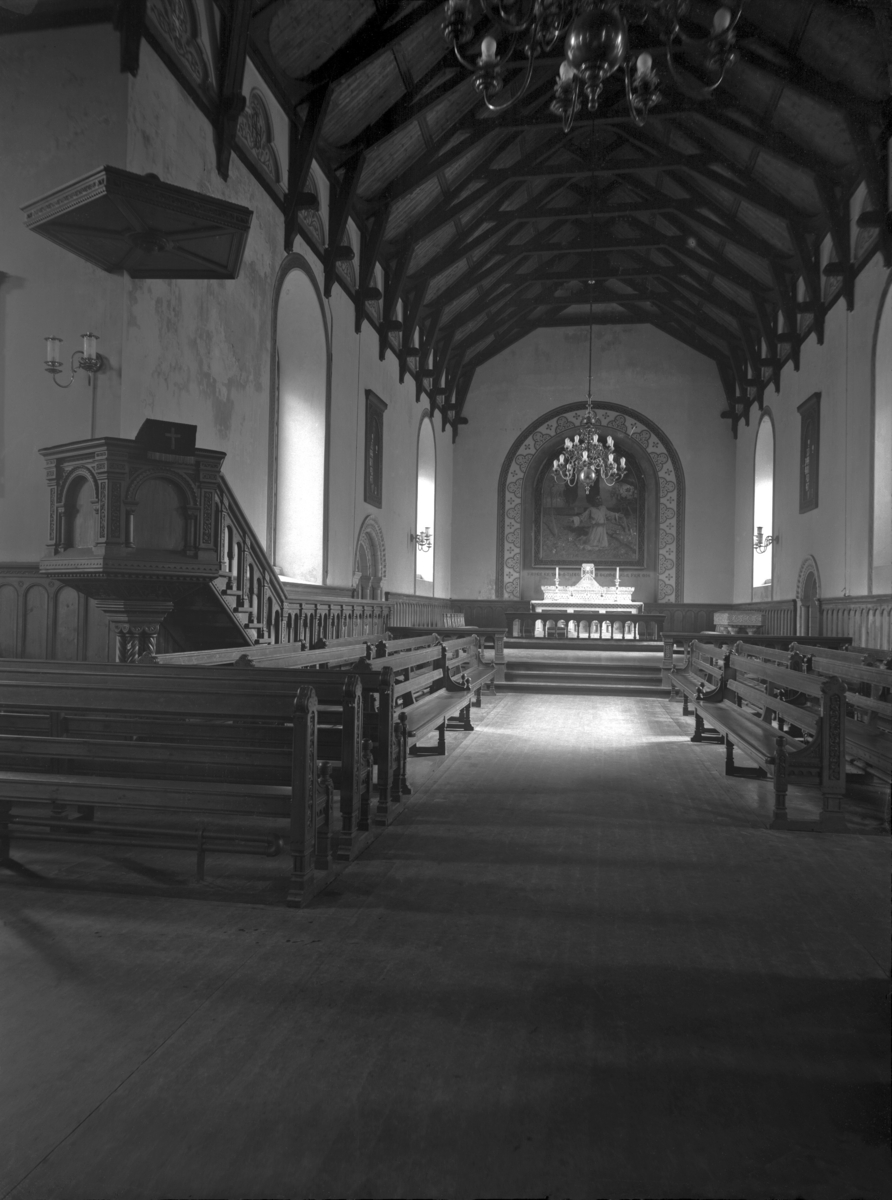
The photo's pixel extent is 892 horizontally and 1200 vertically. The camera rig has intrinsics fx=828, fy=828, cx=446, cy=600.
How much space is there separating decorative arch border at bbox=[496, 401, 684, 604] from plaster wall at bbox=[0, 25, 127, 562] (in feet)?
47.7

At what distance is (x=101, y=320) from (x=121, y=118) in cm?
154

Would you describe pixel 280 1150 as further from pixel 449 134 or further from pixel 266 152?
pixel 449 134

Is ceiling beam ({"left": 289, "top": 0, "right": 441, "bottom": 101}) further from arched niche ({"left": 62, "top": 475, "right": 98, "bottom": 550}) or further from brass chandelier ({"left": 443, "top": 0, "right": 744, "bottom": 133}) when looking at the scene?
arched niche ({"left": 62, "top": 475, "right": 98, "bottom": 550})

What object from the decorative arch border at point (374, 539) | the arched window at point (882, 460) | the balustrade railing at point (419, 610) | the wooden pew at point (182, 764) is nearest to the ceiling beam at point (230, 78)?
the wooden pew at point (182, 764)

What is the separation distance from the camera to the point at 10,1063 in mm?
1990

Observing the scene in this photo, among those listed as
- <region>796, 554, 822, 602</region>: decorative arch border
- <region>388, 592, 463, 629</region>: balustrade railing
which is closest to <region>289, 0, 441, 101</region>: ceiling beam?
<region>388, 592, 463, 629</region>: balustrade railing

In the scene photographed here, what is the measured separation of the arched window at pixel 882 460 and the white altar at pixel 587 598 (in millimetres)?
7239

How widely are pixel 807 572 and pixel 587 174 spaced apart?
721cm

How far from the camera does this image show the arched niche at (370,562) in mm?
13031

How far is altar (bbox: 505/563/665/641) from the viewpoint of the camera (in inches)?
Result: 689

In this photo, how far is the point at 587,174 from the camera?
12.6 metres

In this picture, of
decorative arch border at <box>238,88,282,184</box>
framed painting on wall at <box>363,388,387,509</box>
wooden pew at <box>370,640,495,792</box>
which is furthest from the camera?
framed painting on wall at <box>363,388,387,509</box>

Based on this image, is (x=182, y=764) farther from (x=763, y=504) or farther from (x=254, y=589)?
(x=763, y=504)

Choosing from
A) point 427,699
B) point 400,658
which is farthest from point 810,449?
point 400,658
